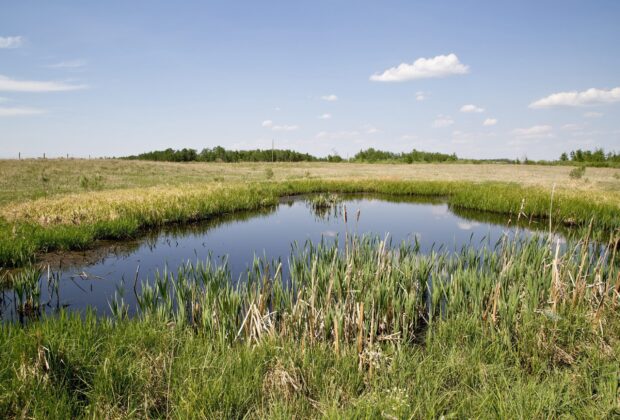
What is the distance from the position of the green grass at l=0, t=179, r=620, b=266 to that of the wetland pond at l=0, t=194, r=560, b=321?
0.63 metres

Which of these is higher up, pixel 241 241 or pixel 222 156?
pixel 222 156

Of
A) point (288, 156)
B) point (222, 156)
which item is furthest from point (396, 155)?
point (222, 156)

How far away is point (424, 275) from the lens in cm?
683

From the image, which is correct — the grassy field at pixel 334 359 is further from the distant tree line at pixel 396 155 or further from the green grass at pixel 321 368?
the distant tree line at pixel 396 155

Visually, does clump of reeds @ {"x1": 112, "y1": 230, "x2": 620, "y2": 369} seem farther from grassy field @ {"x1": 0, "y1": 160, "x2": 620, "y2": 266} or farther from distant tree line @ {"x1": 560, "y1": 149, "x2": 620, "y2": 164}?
distant tree line @ {"x1": 560, "y1": 149, "x2": 620, "y2": 164}

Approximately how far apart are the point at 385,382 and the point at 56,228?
12.5 m

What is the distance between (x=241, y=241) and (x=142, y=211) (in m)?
5.12

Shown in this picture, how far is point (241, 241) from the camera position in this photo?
14.1 meters

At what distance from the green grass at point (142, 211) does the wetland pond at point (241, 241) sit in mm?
630

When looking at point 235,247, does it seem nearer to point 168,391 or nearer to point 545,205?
point 168,391

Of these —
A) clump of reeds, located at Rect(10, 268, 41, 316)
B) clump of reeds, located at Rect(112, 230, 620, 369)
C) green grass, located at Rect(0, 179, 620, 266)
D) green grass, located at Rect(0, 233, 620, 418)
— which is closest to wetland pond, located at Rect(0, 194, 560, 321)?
clump of reeds, located at Rect(10, 268, 41, 316)

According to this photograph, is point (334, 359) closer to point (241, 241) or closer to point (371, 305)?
point (371, 305)

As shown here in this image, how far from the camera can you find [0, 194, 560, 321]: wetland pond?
832cm

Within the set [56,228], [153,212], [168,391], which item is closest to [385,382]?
[168,391]
